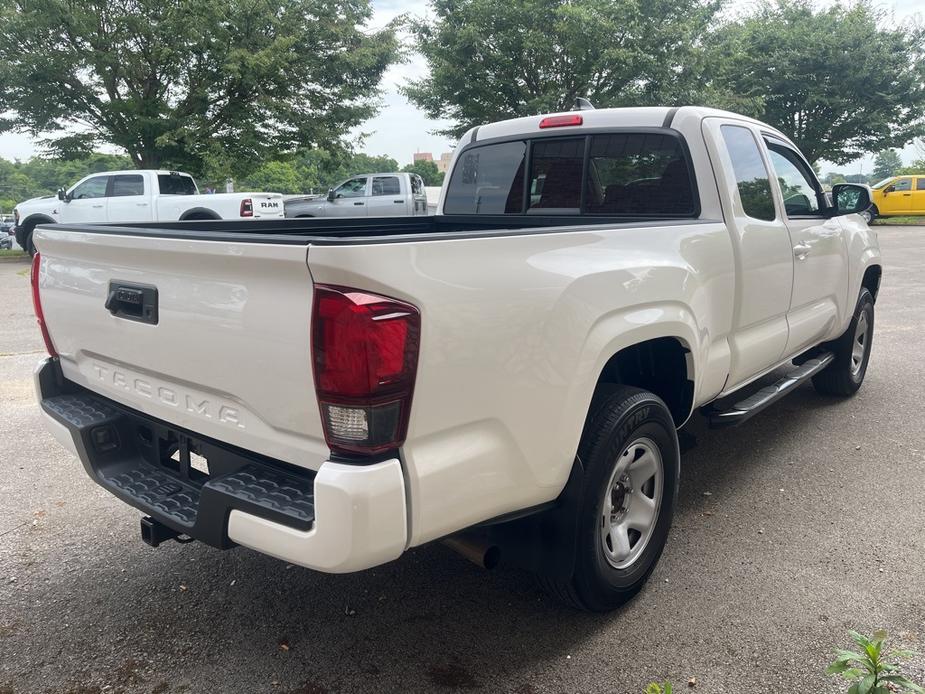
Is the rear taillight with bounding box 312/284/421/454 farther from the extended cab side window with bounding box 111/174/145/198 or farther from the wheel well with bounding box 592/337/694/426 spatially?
the extended cab side window with bounding box 111/174/145/198

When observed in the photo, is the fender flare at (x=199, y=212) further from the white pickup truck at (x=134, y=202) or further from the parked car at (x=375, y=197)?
the parked car at (x=375, y=197)

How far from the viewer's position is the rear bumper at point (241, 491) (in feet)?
5.86

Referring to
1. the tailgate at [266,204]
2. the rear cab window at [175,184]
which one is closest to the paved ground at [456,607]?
the tailgate at [266,204]

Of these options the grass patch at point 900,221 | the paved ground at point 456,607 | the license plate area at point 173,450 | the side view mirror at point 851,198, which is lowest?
the paved ground at point 456,607

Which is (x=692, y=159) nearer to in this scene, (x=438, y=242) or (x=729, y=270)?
(x=729, y=270)

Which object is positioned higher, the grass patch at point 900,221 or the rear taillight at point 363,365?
the rear taillight at point 363,365

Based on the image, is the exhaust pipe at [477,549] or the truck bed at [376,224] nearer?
the exhaust pipe at [477,549]

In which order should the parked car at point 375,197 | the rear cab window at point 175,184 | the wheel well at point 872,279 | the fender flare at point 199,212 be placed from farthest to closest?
the parked car at point 375,197 → the rear cab window at point 175,184 → the fender flare at point 199,212 → the wheel well at point 872,279

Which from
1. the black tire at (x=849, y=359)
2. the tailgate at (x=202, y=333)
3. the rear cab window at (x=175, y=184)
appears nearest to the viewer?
the tailgate at (x=202, y=333)

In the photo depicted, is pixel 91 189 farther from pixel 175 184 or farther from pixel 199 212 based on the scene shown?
pixel 199 212

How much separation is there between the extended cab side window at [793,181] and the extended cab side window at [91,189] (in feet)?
49.7

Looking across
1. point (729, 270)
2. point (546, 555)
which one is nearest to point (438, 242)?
point (546, 555)

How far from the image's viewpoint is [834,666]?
6.43 feet

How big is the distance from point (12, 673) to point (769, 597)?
9.03 ft
